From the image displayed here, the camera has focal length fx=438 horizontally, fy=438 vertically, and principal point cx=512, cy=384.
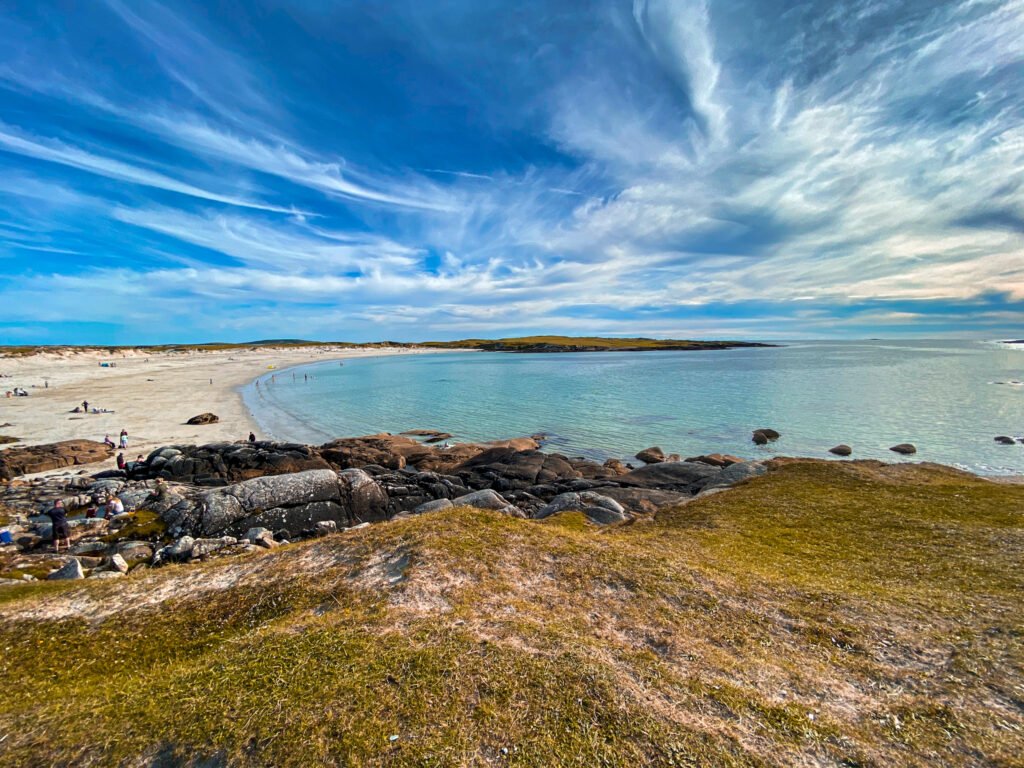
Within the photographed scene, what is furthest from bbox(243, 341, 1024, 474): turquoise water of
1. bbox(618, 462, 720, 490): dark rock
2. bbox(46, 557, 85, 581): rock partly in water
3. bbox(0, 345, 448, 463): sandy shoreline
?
bbox(46, 557, 85, 581): rock partly in water

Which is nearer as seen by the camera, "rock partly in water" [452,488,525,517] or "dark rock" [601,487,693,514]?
"rock partly in water" [452,488,525,517]

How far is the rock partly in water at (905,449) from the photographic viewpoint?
106ft

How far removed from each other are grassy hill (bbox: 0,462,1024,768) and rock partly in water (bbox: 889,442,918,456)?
25954 millimetres

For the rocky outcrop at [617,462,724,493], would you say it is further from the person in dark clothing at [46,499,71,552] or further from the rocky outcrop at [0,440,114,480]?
the rocky outcrop at [0,440,114,480]

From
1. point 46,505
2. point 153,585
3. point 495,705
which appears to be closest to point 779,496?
point 495,705

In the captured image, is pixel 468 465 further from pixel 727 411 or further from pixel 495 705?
pixel 727 411

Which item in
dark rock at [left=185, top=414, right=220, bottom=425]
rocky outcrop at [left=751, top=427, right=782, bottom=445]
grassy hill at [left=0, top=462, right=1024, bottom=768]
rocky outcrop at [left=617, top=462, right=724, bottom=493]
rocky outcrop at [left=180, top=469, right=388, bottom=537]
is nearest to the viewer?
grassy hill at [left=0, top=462, right=1024, bottom=768]

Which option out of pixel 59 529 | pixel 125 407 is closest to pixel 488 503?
pixel 59 529

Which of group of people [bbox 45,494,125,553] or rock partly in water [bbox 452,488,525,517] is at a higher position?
group of people [bbox 45,494,125,553]

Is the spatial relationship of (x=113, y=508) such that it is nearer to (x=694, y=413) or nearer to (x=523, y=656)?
(x=523, y=656)

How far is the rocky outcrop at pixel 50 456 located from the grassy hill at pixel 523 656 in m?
22.8

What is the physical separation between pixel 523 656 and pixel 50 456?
114 ft

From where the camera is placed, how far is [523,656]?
6.34 meters

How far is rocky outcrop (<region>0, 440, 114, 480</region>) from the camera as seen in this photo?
80.9 ft
